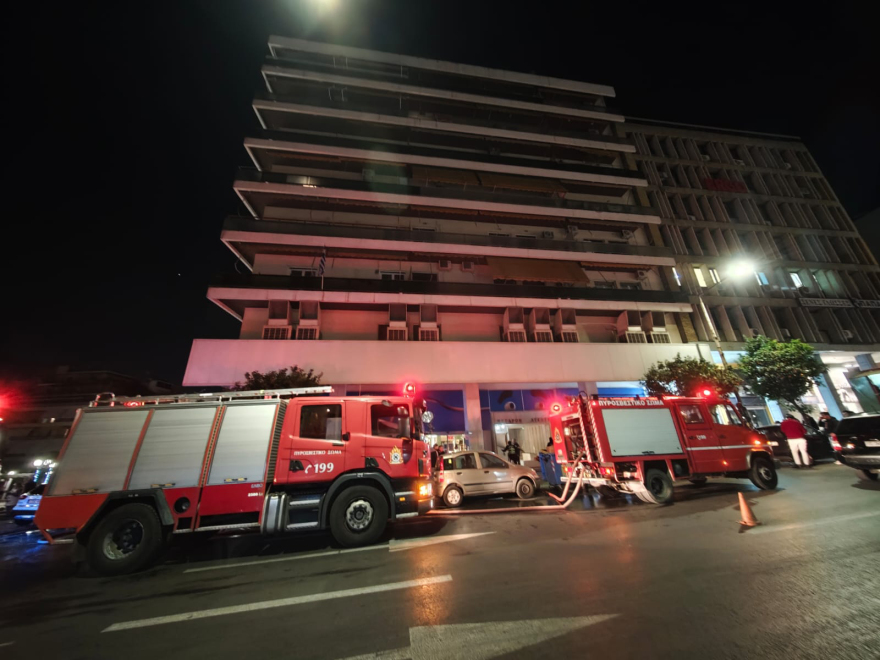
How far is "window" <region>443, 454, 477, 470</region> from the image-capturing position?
10539mm

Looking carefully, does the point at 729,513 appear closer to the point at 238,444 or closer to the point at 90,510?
the point at 238,444

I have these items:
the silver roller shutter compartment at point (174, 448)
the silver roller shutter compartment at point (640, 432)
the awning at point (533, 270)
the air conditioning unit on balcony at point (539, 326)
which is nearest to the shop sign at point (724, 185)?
the awning at point (533, 270)

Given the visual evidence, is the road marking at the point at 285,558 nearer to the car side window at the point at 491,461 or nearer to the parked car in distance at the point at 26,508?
the car side window at the point at 491,461

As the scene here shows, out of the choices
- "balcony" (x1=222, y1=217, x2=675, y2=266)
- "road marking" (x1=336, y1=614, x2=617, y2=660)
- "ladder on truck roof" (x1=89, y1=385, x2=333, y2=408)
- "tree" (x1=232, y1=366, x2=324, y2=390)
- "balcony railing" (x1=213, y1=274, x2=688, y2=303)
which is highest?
"balcony" (x1=222, y1=217, x2=675, y2=266)

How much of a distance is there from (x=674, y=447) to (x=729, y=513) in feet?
7.49

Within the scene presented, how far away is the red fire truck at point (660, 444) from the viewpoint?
8586 millimetres

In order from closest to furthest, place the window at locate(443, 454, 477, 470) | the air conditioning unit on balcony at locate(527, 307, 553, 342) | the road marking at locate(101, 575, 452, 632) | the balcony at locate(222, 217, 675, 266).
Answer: the road marking at locate(101, 575, 452, 632) < the window at locate(443, 454, 477, 470) < the balcony at locate(222, 217, 675, 266) < the air conditioning unit on balcony at locate(527, 307, 553, 342)

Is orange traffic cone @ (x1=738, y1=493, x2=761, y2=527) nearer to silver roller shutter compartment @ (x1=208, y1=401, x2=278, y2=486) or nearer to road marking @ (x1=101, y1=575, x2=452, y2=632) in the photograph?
road marking @ (x1=101, y1=575, x2=452, y2=632)

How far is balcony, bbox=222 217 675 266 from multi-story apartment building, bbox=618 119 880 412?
15.1 ft

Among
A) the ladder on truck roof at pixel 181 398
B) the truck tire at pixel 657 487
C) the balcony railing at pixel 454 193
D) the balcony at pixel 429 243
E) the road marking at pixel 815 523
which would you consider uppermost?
the balcony railing at pixel 454 193

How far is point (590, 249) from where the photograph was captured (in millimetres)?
21922

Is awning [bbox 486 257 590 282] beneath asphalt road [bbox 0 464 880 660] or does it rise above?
above

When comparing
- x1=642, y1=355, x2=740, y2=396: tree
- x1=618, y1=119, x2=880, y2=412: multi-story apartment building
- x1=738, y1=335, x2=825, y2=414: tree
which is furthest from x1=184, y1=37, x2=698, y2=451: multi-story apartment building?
x1=738, y1=335, x2=825, y2=414: tree

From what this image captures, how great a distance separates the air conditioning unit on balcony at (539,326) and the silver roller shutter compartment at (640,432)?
11021mm
